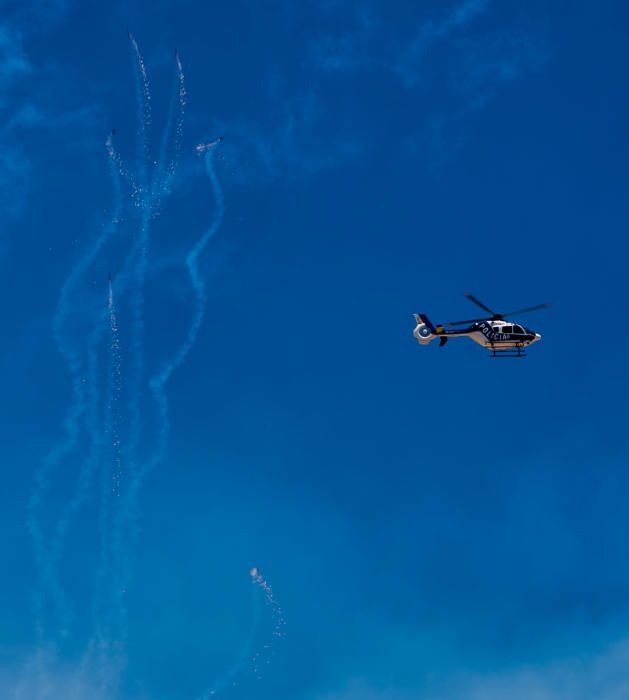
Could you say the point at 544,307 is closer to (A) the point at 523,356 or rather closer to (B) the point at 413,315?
(A) the point at 523,356

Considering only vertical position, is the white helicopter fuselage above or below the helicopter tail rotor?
below

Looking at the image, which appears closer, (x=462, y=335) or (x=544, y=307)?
(x=544, y=307)

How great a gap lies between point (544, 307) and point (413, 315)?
16629mm

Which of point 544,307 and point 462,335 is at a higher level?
point 462,335

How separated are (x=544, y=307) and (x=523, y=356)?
7.98m

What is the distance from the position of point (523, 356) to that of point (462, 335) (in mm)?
7494

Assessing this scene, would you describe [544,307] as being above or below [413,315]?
below

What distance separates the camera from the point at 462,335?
11394 cm

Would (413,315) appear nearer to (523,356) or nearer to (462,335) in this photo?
(462,335)

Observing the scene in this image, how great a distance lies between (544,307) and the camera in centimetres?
10288

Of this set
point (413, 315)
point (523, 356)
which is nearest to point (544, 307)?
point (523, 356)

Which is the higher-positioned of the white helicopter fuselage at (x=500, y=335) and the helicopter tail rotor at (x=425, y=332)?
the helicopter tail rotor at (x=425, y=332)

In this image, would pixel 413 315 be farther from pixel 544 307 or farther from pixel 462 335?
pixel 544 307

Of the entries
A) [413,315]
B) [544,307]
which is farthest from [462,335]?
[544,307]
